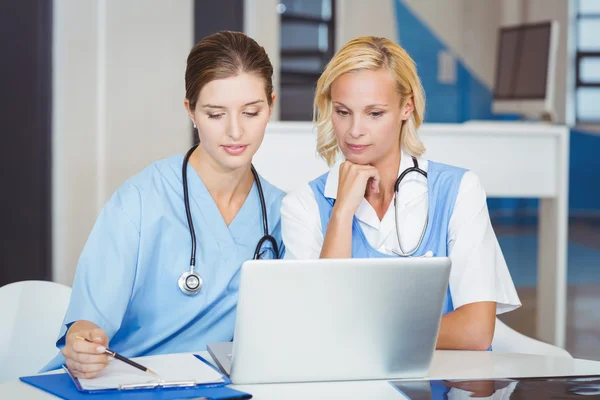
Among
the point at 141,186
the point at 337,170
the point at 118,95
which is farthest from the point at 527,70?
the point at 141,186

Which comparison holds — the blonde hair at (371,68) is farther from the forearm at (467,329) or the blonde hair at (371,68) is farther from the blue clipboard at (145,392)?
the blue clipboard at (145,392)

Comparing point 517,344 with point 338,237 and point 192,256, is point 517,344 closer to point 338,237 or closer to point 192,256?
point 338,237

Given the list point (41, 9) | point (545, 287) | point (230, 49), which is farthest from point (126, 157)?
point (230, 49)

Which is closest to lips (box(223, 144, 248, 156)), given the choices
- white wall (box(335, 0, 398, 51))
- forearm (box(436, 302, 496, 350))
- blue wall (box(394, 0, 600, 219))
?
forearm (box(436, 302, 496, 350))

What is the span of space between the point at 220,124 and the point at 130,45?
257 cm

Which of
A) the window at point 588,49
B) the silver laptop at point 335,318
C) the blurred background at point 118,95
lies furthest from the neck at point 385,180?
the window at point 588,49

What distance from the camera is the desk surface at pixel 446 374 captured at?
1035 millimetres

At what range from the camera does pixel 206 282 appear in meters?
1.51

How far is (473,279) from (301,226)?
0.32 meters

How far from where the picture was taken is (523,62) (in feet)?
13.9

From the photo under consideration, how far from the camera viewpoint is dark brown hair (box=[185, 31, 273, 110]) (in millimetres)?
1496

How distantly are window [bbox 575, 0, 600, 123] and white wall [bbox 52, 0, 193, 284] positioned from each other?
549 centimetres

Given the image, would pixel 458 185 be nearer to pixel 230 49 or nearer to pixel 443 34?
pixel 230 49

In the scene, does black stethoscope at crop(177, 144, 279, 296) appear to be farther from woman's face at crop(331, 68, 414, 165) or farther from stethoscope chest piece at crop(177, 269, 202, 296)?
woman's face at crop(331, 68, 414, 165)
